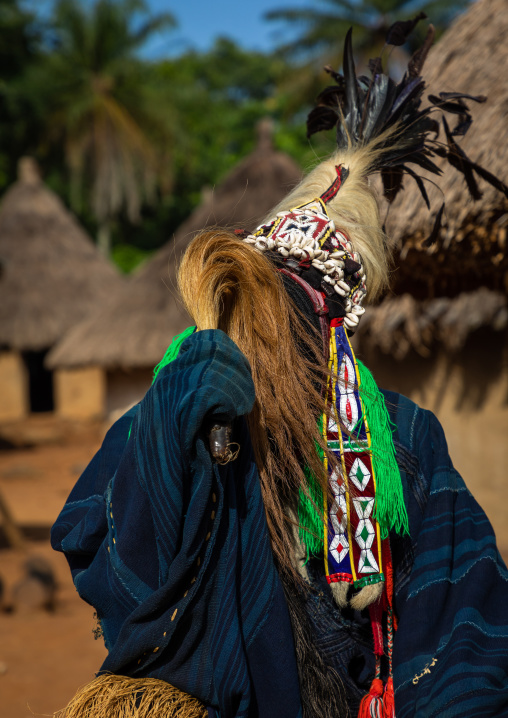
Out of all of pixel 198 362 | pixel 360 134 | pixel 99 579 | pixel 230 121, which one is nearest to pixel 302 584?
pixel 99 579

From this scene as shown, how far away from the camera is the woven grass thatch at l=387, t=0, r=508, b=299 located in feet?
8.72

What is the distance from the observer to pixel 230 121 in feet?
74.9

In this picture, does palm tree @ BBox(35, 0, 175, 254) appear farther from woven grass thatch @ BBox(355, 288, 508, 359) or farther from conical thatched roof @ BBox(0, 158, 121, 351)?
woven grass thatch @ BBox(355, 288, 508, 359)

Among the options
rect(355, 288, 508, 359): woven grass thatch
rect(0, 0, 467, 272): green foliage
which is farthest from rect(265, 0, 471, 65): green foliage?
rect(355, 288, 508, 359): woven grass thatch

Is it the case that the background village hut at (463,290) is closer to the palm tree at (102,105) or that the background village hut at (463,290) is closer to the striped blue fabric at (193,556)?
the striped blue fabric at (193,556)

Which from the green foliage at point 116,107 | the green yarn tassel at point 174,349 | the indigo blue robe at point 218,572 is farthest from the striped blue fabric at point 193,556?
the green foliage at point 116,107

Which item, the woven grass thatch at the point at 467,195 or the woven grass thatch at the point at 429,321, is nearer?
the woven grass thatch at the point at 467,195

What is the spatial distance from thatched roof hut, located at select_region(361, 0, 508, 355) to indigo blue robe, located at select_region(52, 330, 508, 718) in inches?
50.8

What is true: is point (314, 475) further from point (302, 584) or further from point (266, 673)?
point (266, 673)

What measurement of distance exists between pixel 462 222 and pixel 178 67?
25.9m

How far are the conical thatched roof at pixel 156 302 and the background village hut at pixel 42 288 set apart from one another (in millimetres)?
1367

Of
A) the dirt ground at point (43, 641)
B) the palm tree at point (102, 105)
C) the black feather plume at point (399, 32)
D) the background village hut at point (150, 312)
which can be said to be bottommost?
the dirt ground at point (43, 641)

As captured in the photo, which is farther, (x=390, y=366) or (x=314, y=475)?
(x=390, y=366)

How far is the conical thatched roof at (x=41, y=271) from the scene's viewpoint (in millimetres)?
14461
